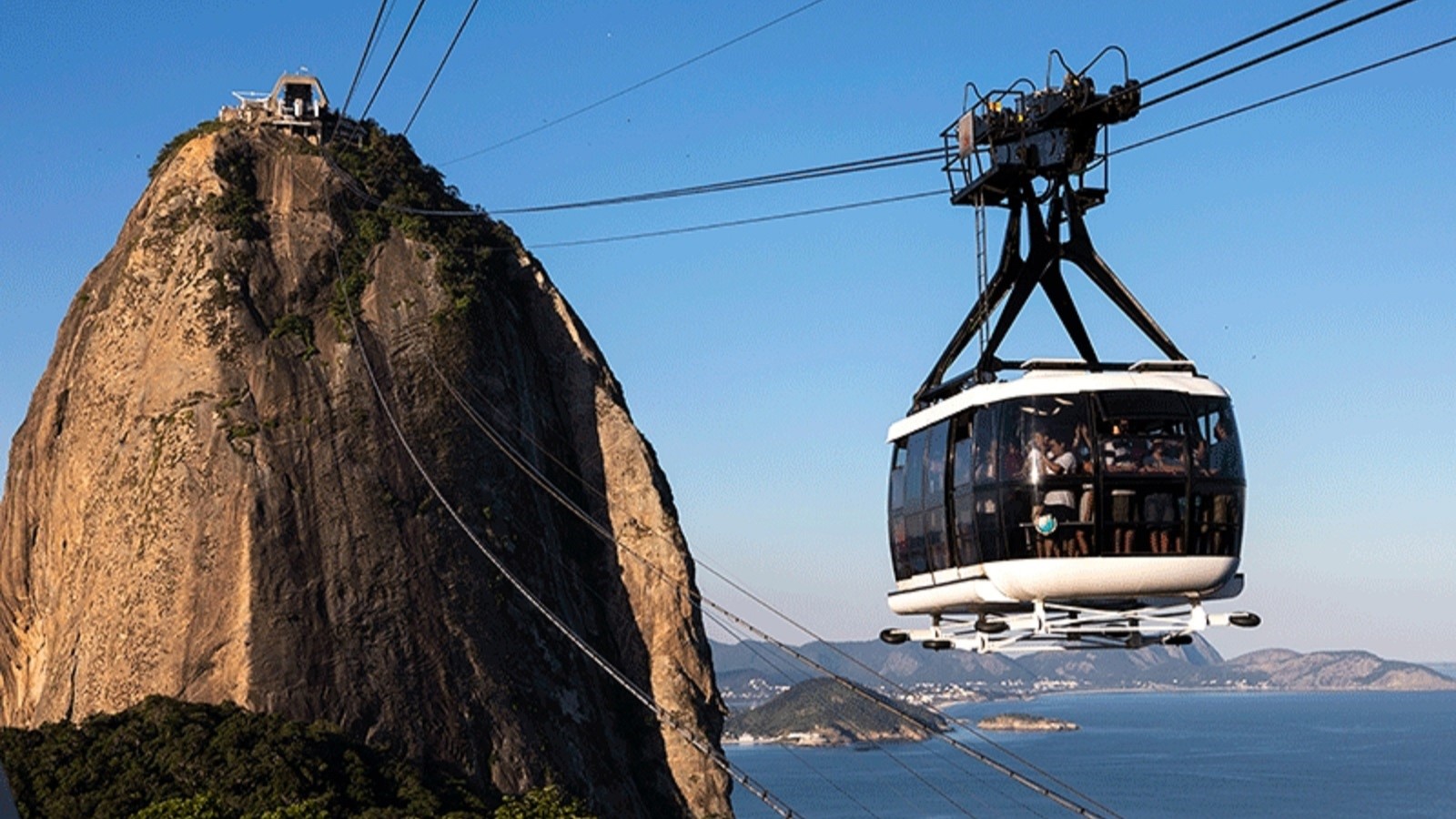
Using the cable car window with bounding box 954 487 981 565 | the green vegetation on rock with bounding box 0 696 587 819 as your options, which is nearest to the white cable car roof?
the cable car window with bounding box 954 487 981 565

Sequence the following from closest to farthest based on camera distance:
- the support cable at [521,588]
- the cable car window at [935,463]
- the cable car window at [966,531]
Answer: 1. the cable car window at [966,531]
2. the cable car window at [935,463]
3. the support cable at [521,588]

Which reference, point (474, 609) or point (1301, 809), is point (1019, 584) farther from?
point (1301, 809)

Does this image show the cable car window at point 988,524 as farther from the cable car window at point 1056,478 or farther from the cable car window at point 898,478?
the cable car window at point 898,478

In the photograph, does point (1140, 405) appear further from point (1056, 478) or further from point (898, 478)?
point (898, 478)

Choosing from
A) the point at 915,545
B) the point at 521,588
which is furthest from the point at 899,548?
the point at 521,588

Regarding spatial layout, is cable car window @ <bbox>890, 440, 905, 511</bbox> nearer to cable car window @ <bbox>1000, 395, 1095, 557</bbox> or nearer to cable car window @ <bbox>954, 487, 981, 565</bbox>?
cable car window @ <bbox>954, 487, 981, 565</bbox>

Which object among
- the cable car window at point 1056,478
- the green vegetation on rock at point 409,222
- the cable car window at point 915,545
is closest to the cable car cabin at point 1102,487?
the cable car window at point 1056,478
